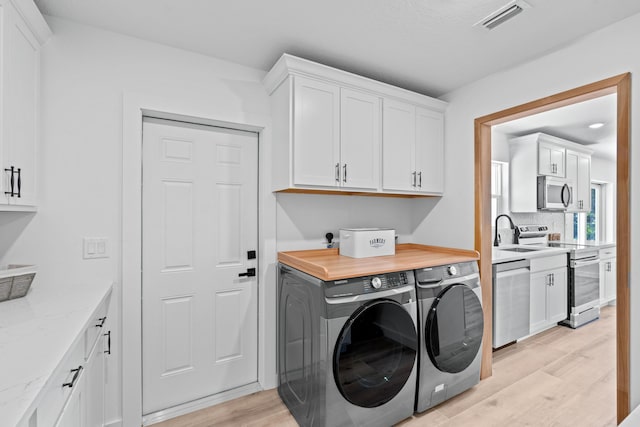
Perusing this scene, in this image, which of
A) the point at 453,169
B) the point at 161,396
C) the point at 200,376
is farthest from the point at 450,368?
the point at 161,396

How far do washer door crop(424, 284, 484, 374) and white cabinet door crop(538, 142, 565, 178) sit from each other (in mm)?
2671

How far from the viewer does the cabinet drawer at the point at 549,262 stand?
314cm

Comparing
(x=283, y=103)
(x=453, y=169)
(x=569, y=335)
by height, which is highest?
(x=283, y=103)

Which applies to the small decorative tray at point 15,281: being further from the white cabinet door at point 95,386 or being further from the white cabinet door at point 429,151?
the white cabinet door at point 429,151

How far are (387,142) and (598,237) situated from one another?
604cm

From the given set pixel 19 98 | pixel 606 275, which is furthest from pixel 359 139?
pixel 606 275

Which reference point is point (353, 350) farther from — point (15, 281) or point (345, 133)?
point (15, 281)

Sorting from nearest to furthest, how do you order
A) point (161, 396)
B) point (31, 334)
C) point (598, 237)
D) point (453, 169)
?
1. point (31, 334)
2. point (161, 396)
3. point (453, 169)
4. point (598, 237)

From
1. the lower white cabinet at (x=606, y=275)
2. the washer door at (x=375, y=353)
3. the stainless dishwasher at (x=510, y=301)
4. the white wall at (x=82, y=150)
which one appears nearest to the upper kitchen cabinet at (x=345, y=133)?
the white wall at (x=82, y=150)

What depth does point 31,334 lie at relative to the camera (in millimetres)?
1022

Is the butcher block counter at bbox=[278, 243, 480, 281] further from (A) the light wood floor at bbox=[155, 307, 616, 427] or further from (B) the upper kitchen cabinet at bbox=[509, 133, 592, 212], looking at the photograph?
(B) the upper kitchen cabinet at bbox=[509, 133, 592, 212]

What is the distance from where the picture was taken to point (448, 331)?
6.79ft

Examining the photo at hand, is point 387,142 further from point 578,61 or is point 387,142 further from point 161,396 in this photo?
point 161,396

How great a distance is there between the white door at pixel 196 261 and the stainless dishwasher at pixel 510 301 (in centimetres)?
221
